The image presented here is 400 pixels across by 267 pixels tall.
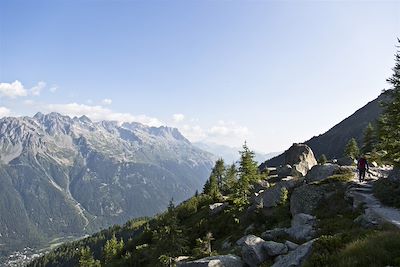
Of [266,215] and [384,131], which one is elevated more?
[384,131]

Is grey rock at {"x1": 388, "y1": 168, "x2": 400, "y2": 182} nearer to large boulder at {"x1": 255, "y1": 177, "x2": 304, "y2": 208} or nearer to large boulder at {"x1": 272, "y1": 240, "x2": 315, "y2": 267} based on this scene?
large boulder at {"x1": 255, "y1": 177, "x2": 304, "y2": 208}

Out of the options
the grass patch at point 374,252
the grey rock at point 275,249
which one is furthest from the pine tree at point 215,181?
the grass patch at point 374,252

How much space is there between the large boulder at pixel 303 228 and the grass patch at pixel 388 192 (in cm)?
623

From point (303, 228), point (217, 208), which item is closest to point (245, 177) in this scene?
point (217, 208)

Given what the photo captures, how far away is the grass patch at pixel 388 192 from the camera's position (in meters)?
29.0

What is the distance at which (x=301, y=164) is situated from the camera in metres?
77.7

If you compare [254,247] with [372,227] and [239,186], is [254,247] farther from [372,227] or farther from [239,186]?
[239,186]

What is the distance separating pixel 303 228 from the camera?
26.2m

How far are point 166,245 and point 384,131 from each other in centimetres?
3095

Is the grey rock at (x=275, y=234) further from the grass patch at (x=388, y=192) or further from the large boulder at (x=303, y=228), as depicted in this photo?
the grass patch at (x=388, y=192)

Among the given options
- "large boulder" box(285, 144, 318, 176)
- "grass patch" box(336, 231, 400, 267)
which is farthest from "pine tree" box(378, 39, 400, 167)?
"large boulder" box(285, 144, 318, 176)

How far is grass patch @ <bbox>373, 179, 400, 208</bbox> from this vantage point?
29016 mm

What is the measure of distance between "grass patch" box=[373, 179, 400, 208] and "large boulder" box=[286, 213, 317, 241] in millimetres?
6227

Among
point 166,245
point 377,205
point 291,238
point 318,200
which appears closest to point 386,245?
point 291,238
